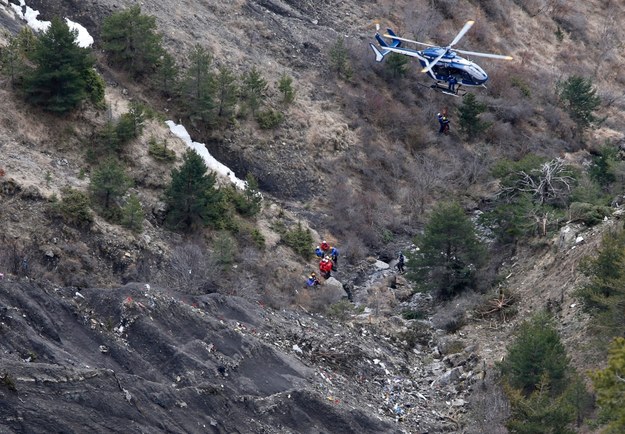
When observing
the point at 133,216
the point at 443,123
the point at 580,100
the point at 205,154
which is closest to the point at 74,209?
the point at 133,216

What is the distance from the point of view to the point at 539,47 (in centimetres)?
6091

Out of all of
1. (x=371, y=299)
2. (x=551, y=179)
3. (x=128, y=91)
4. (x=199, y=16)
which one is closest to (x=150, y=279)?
(x=371, y=299)

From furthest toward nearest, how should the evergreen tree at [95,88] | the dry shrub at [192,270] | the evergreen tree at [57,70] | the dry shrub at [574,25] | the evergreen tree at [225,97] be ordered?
1. the dry shrub at [574,25]
2. the evergreen tree at [225,97]
3. the evergreen tree at [95,88]
4. the evergreen tree at [57,70]
5. the dry shrub at [192,270]

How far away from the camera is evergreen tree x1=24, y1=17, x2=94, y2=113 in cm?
3647

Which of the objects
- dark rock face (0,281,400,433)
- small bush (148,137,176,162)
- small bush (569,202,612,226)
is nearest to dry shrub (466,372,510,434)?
dark rock face (0,281,400,433)

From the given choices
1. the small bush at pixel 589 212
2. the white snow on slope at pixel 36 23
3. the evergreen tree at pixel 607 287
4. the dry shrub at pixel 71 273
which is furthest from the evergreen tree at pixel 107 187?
the small bush at pixel 589 212

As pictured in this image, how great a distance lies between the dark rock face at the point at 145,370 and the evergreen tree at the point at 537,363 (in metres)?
3.45

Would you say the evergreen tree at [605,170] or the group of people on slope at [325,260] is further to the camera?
the evergreen tree at [605,170]

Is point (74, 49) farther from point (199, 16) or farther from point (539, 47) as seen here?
point (539, 47)

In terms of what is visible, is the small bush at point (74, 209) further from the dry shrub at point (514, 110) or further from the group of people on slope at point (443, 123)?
the dry shrub at point (514, 110)

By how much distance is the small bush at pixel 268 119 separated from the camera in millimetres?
44469

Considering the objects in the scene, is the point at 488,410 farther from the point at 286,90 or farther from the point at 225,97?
the point at 286,90

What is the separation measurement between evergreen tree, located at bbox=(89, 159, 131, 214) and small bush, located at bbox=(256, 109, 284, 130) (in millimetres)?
11517

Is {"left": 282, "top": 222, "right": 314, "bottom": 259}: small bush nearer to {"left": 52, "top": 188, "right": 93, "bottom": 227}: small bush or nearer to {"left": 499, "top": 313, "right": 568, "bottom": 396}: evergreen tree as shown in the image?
{"left": 52, "top": 188, "right": 93, "bottom": 227}: small bush
